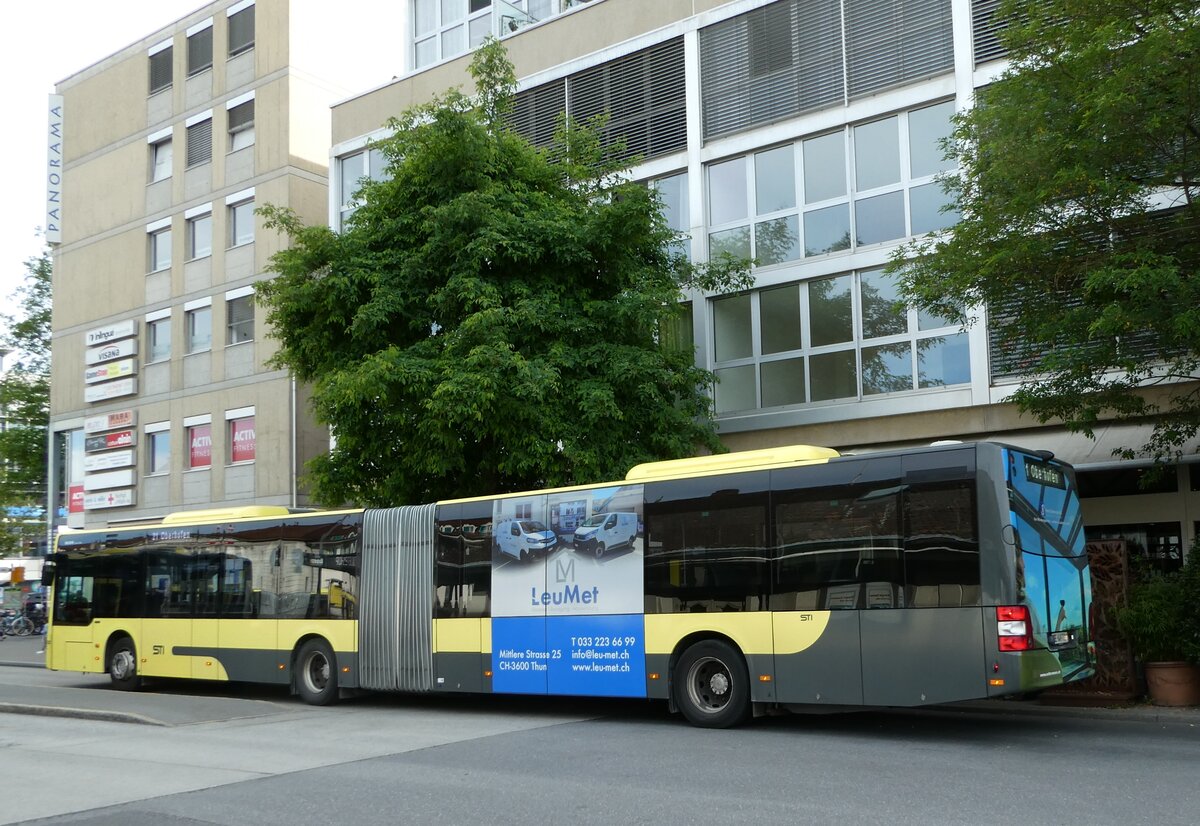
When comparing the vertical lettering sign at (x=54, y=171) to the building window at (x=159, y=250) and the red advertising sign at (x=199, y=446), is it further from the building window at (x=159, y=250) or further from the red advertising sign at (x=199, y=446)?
the red advertising sign at (x=199, y=446)

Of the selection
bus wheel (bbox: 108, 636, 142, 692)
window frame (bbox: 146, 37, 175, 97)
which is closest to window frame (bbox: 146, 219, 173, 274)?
window frame (bbox: 146, 37, 175, 97)

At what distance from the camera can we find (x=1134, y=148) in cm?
1265

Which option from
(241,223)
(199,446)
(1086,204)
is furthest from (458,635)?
(241,223)

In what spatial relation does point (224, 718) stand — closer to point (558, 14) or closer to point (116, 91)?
point (558, 14)

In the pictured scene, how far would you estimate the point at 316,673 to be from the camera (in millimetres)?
17141

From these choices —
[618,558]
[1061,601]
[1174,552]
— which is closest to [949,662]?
[1061,601]

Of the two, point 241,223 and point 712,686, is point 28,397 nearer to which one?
point 241,223

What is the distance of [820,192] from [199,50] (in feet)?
74.3

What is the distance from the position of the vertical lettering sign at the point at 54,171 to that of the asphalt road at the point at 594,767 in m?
27.4

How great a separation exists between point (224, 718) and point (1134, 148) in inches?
497

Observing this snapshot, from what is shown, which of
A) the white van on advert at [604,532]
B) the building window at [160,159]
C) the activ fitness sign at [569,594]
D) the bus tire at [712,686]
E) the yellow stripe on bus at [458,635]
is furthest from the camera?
the building window at [160,159]

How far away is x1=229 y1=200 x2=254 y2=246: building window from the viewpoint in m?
33.4

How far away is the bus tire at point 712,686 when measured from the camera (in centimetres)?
1280

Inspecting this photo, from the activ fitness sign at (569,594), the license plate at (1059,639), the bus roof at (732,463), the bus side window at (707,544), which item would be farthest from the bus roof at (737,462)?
the license plate at (1059,639)
